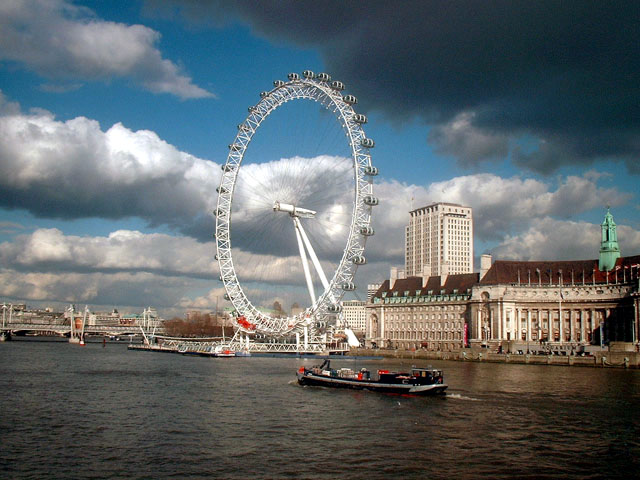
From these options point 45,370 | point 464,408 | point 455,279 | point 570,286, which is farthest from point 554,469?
point 455,279

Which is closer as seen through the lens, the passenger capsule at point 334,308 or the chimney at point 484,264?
the passenger capsule at point 334,308

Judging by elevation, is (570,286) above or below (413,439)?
above

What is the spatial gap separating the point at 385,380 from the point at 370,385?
1.70m

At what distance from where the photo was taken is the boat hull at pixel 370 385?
5475 cm

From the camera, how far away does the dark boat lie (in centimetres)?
5515

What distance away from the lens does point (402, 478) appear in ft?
90.3

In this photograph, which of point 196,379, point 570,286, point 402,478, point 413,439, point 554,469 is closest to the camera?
point 402,478

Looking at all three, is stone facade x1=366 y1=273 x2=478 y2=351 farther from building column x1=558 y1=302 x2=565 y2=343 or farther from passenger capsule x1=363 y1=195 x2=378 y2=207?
passenger capsule x1=363 y1=195 x2=378 y2=207

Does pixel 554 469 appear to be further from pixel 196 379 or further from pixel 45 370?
pixel 45 370

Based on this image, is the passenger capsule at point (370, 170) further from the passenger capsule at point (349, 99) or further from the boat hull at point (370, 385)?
the boat hull at point (370, 385)

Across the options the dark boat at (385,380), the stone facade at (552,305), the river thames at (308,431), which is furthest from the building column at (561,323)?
the dark boat at (385,380)

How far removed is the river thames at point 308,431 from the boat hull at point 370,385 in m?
1.26

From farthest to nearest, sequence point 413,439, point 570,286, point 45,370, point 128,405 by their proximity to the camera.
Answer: point 570,286
point 45,370
point 128,405
point 413,439

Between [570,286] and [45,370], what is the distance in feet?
293
